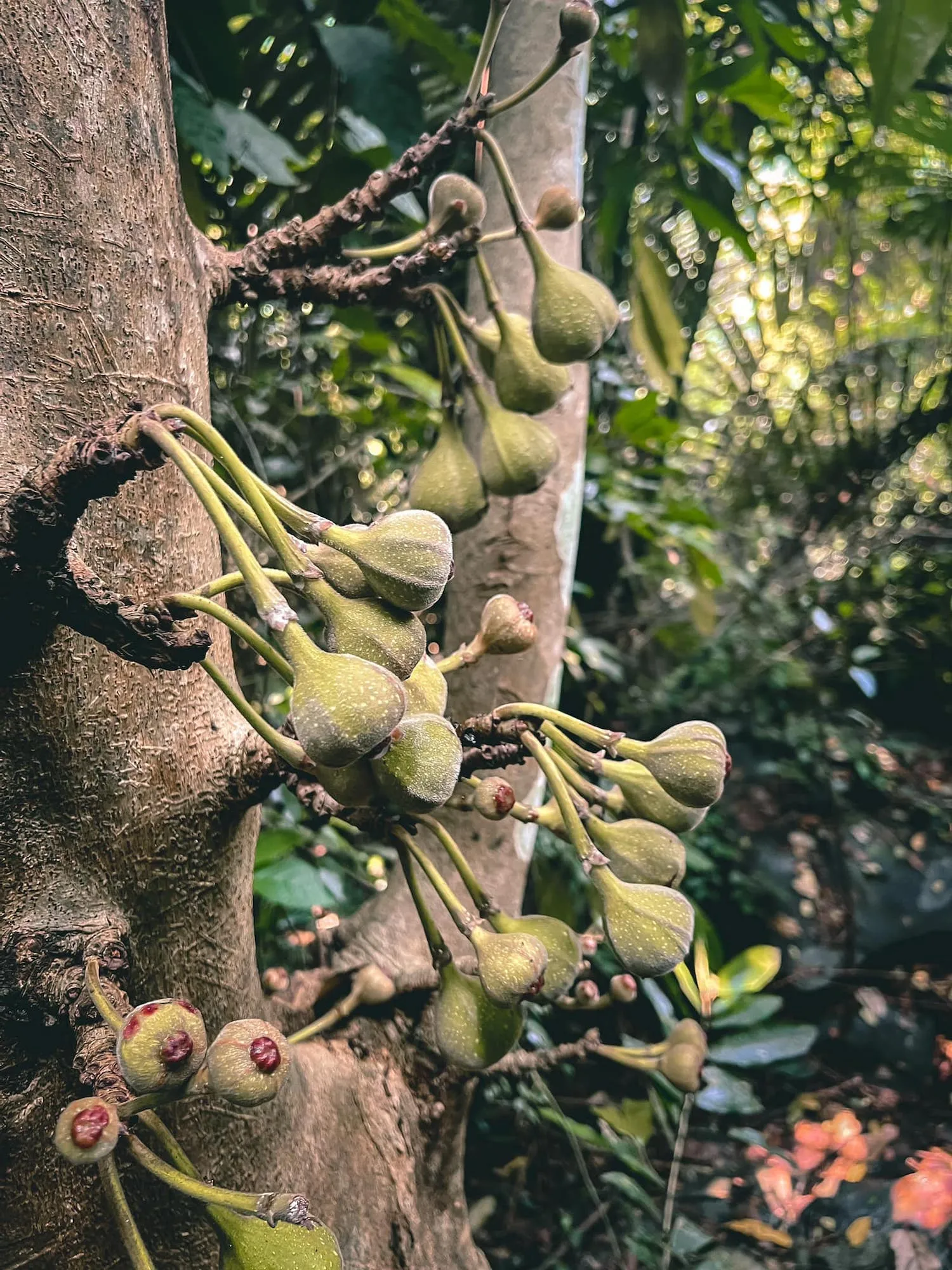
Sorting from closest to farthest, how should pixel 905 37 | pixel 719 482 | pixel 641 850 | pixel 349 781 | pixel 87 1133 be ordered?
pixel 87 1133 < pixel 349 781 < pixel 641 850 < pixel 905 37 < pixel 719 482

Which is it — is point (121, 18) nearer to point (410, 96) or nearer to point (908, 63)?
point (410, 96)

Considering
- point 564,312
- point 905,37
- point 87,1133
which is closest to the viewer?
point 87,1133

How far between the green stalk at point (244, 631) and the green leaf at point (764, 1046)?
1310 millimetres

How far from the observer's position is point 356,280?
2.22 feet

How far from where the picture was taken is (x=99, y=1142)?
0.35 meters

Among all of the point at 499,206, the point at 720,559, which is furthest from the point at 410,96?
the point at 720,559

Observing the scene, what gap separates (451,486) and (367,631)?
0.34m

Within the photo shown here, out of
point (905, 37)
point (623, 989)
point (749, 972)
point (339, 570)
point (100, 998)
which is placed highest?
point (905, 37)

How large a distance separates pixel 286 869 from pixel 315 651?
0.81m

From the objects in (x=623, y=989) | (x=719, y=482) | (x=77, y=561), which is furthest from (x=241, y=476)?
(x=719, y=482)

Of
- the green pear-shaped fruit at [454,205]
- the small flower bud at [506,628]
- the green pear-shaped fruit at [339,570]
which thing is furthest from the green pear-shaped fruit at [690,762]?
the green pear-shaped fruit at [454,205]

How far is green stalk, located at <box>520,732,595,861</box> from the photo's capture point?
1.63 feet

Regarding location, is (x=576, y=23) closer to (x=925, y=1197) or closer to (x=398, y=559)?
(x=398, y=559)

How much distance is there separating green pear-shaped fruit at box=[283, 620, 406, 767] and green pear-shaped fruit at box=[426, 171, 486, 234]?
446mm
